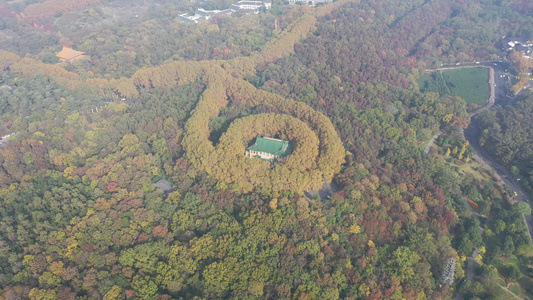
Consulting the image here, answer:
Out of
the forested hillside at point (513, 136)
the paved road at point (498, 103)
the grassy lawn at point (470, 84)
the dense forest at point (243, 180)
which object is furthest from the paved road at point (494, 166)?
the grassy lawn at point (470, 84)

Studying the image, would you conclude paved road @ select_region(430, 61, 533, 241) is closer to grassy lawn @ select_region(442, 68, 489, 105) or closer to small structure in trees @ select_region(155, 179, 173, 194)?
grassy lawn @ select_region(442, 68, 489, 105)

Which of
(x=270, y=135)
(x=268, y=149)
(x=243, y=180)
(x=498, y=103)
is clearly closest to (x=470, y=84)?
(x=498, y=103)

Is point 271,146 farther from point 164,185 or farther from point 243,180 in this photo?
point 164,185

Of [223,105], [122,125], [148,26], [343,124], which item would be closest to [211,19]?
[148,26]

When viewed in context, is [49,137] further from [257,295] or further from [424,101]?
[424,101]

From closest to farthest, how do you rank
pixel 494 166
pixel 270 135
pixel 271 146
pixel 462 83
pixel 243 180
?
pixel 243 180 → pixel 271 146 → pixel 270 135 → pixel 494 166 → pixel 462 83

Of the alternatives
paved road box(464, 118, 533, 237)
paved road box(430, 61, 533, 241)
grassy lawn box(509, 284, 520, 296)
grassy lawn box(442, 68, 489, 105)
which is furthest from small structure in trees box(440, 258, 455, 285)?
grassy lawn box(442, 68, 489, 105)

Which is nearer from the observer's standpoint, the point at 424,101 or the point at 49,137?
the point at 49,137
